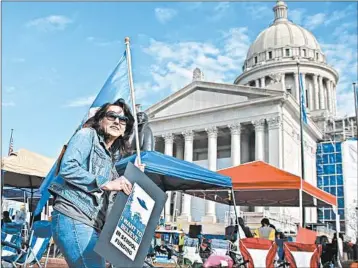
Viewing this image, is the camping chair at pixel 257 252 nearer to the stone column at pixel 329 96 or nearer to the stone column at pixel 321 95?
the stone column at pixel 321 95

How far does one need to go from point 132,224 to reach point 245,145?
39309mm

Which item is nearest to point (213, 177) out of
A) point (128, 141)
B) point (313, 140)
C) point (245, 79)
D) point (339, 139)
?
point (128, 141)

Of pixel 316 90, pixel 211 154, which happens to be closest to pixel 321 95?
pixel 316 90

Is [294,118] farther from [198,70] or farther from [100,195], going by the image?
[100,195]

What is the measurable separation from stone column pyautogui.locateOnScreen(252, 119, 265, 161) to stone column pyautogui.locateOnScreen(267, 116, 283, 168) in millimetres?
800

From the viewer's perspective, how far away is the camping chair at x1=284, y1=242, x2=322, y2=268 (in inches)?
291

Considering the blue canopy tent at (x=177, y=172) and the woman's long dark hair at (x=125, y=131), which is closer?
the woman's long dark hair at (x=125, y=131)

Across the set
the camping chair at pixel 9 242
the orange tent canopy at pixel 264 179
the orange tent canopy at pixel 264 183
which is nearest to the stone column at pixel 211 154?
the orange tent canopy at pixel 264 183

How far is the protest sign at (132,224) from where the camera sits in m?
2.23

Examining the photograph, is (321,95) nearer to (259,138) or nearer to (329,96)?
(329,96)

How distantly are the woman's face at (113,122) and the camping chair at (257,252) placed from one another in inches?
188

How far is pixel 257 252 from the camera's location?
6957mm

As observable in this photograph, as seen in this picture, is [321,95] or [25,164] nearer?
[25,164]

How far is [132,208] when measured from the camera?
239 cm
